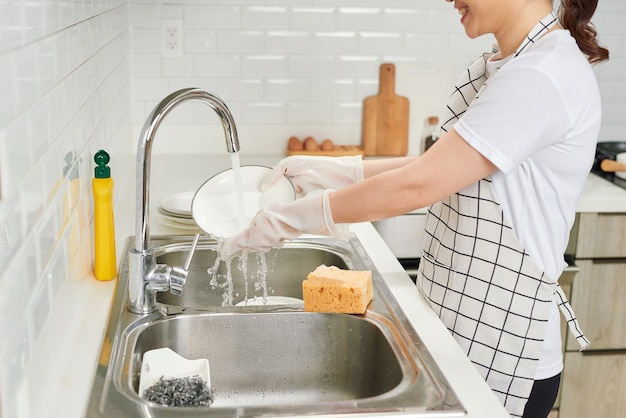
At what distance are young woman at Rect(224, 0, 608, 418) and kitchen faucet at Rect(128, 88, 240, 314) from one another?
0.48ft

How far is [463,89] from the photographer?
5.64ft

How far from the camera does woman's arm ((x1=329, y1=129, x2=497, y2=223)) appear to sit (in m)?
1.37

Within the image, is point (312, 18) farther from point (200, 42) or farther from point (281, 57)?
point (200, 42)

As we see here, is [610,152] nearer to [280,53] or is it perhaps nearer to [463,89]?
[280,53]

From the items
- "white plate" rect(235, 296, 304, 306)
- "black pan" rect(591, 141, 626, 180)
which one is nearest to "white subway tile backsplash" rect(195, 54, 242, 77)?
"white plate" rect(235, 296, 304, 306)

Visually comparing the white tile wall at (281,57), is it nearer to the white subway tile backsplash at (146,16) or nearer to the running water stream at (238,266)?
the white subway tile backsplash at (146,16)

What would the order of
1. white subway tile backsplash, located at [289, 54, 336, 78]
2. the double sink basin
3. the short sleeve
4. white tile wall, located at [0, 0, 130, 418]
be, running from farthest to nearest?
white subway tile backsplash, located at [289, 54, 336, 78] → the double sink basin → the short sleeve → white tile wall, located at [0, 0, 130, 418]

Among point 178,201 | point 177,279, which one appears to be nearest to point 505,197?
point 177,279

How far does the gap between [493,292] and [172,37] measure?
1781mm

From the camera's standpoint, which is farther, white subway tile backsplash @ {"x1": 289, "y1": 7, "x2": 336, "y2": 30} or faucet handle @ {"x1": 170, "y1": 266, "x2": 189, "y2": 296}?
white subway tile backsplash @ {"x1": 289, "y1": 7, "x2": 336, "y2": 30}

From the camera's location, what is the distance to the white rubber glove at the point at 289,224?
58.8 inches

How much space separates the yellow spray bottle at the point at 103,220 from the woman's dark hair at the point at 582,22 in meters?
0.92

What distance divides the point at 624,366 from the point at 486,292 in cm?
144

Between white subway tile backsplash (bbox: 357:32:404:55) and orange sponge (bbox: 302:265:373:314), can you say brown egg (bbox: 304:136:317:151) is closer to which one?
white subway tile backsplash (bbox: 357:32:404:55)
